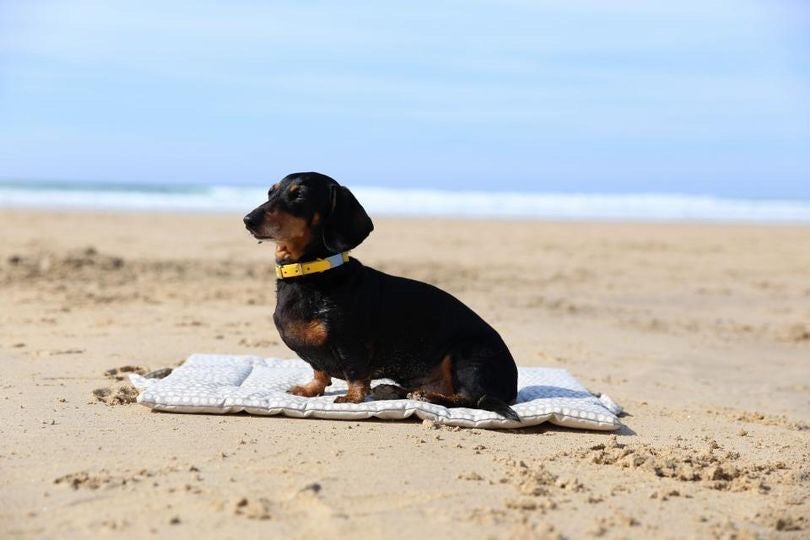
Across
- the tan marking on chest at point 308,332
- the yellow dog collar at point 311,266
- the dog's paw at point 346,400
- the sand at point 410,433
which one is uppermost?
the yellow dog collar at point 311,266

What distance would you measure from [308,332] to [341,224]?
1.81 feet

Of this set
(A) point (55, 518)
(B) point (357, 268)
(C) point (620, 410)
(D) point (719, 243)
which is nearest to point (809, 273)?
(D) point (719, 243)

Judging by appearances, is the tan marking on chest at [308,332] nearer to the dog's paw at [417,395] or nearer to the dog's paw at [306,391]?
the dog's paw at [306,391]

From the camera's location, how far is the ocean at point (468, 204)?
3138cm

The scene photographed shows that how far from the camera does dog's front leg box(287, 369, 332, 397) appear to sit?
517cm

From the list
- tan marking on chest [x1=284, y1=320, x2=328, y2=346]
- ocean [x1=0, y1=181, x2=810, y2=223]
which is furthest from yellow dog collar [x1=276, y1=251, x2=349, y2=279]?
ocean [x1=0, y1=181, x2=810, y2=223]

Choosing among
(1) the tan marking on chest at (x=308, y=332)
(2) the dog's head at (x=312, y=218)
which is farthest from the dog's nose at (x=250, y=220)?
(1) the tan marking on chest at (x=308, y=332)

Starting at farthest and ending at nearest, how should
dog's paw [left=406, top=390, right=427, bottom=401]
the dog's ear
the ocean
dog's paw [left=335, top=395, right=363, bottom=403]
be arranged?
1. the ocean
2. dog's paw [left=406, top=390, right=427, bottom=401]
3. dog's paw [left=335, top=395, right=363, bottom=403]
4. the dog's ear

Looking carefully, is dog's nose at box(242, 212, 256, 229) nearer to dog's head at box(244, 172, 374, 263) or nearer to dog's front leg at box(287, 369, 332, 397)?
dog's head at box(244, 172, 374, 263)

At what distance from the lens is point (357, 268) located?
195 inches

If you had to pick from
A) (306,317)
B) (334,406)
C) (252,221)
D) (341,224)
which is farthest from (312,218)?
(334,406)

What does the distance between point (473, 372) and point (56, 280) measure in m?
6.89

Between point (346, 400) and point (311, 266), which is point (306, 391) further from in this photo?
point (311, 266)

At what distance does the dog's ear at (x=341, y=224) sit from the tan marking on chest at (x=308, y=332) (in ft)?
1.24
